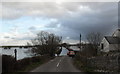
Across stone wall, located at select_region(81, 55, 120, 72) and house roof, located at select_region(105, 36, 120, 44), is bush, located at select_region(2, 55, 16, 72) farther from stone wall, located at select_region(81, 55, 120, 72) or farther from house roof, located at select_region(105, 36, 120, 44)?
house roof, located at select_region(105, 36, 120, 44)

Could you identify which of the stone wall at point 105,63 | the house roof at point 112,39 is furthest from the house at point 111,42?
the stone wall at point 105,63

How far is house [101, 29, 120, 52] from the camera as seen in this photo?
2242 inches

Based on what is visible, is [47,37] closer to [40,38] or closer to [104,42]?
[40,38]

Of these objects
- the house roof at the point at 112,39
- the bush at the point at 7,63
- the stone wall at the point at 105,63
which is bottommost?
the stone wall at the point at 105,63

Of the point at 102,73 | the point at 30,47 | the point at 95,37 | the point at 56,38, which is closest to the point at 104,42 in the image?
the point at 95,37

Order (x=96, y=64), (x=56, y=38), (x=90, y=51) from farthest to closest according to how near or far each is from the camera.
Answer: (x=56, y=38)
(x=90, y=51)
(x=96, y=64)

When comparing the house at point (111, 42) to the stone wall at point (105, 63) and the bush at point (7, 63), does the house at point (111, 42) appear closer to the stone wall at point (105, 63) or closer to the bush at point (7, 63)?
the stone wall at point (105, 63)

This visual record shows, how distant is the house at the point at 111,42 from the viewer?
56.9m

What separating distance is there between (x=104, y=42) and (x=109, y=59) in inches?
1437

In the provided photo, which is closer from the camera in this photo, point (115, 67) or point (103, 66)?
point (115, 67)

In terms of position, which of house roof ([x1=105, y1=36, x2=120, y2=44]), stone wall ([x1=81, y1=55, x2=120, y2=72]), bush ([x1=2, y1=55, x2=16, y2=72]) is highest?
house roof ([x1=105, y1=36, x2=120, y2=44])

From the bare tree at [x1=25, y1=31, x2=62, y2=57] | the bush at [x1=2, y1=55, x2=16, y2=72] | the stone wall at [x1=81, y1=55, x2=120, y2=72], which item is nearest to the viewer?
the bush at [x1=2, y1=55, x2=16, y2=72]

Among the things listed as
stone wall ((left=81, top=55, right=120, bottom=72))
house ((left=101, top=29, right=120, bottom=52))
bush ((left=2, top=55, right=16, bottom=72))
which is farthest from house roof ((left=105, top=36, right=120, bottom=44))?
bush ((left=2, top=55, right=16, bottom=72))

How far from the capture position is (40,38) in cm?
6069
